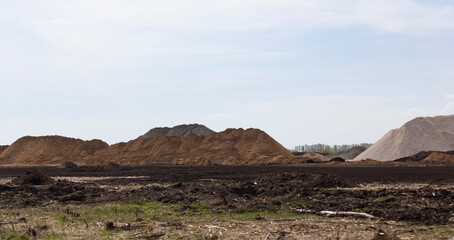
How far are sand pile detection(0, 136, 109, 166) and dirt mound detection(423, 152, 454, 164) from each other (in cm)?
6135

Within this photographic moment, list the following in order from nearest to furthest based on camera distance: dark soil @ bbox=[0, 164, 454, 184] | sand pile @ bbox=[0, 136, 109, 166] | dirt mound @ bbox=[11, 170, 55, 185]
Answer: dirt mound @ bbox=[11, 170, 55, 185] → dark soil @ bbox=[0, 164, 454, 184] → sand pile @ bbox=[0, 136, 109, 166]

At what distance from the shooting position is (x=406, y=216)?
1149 cm

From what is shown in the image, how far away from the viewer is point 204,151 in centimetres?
7800

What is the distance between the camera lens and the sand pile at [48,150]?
90188 mm

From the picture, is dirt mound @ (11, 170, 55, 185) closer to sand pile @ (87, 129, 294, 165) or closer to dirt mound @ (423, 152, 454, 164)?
sand pile @ (87, 129, 294, 165)

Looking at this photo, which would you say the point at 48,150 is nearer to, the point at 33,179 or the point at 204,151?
the point at 204,151

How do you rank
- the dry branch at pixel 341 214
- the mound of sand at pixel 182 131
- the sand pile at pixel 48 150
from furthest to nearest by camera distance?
the mound of sand at pixel 182 131
the sand pile at pixel 48 150
the dry branch at pixel 341 214

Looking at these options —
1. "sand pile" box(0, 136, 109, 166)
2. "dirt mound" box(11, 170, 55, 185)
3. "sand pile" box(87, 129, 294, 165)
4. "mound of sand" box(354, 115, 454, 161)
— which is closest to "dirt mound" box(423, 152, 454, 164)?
"mound of sand" box(354, 115, 454, 161)

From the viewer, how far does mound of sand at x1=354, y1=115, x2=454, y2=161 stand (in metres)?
68.9

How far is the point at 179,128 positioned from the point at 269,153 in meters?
52.3

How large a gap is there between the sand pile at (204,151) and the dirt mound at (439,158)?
61.4ft

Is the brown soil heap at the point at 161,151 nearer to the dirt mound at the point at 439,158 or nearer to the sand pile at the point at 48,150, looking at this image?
the sand pile at the point at 48,150

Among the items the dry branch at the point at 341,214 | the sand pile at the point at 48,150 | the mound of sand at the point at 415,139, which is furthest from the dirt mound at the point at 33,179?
the sand pile at the point at 48,150

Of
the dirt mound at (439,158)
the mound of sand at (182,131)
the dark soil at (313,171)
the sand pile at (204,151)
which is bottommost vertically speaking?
the dark soil at (313,171)
